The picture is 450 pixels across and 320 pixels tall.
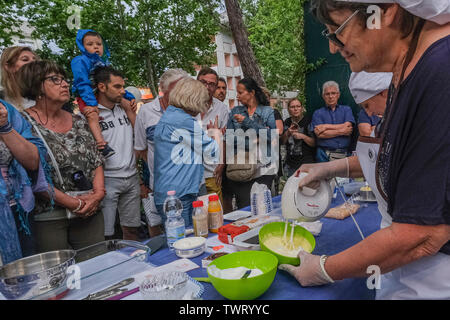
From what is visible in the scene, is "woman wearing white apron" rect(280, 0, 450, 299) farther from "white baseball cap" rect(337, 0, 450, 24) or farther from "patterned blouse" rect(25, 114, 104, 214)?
"patterned blouse" rect(25, 114, 104, 214)

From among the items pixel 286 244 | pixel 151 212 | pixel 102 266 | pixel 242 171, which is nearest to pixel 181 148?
pixel 151 212

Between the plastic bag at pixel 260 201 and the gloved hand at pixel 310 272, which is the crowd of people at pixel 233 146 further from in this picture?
the plastic bag at pixel 260 201

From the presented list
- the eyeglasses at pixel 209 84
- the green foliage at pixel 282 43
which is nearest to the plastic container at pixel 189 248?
the eyeglasses at pixel 209 84

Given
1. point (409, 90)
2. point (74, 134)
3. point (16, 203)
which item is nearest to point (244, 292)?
point (409, 90)

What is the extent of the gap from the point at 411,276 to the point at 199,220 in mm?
1083

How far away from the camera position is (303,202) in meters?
1.26

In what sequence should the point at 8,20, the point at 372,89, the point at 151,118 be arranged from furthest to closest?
the point at 8,20 → the point at 151,118 → the point at 372,89

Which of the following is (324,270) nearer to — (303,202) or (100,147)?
(303,202)

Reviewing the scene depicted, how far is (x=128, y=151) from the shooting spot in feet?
9.95

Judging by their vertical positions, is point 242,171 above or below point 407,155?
below
